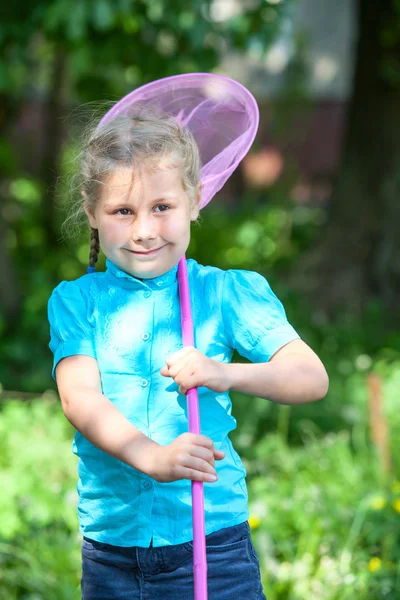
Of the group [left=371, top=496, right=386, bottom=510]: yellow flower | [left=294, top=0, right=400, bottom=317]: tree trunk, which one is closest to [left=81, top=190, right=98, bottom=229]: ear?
[left=371, top=496, right=386, bottom=510]: yellow flower

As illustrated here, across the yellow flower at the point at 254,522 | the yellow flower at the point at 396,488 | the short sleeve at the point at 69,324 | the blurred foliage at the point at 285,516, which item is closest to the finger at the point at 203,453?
the short sleeve at the point at 69,324

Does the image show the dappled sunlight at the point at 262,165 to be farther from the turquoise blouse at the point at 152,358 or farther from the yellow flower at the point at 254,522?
the turquoise blouse at the point at 152,358

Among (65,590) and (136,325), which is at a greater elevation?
(136,325)

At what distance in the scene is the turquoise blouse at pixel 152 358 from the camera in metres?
1.82

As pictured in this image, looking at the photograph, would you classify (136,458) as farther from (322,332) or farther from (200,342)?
(322,332)

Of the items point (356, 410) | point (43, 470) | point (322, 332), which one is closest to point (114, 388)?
point (43, 470)

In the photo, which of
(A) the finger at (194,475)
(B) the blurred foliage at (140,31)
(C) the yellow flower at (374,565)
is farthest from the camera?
(B) the blurred foliage at (140,31)

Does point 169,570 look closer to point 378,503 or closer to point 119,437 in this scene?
point 119,437

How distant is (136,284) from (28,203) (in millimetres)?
8411

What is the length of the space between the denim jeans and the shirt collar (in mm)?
538

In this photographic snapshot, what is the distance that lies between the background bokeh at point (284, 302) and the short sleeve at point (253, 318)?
44 cm

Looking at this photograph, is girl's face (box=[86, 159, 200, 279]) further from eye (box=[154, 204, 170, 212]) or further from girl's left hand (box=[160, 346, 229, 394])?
girl's left hand (box=[160, 346, 229, 394])

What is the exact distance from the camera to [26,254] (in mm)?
8547

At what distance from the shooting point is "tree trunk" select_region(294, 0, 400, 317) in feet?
21.2
